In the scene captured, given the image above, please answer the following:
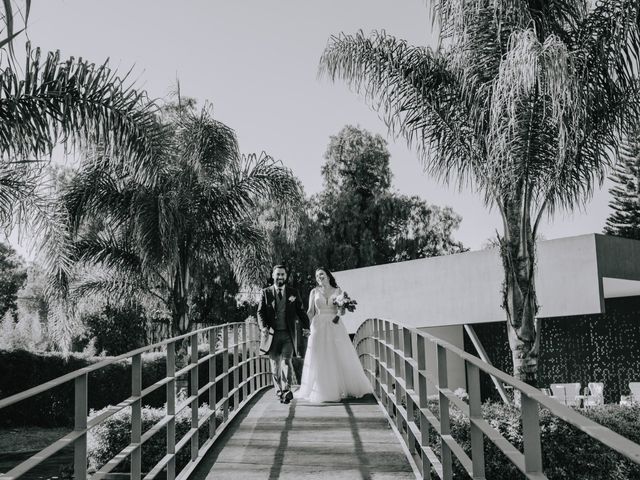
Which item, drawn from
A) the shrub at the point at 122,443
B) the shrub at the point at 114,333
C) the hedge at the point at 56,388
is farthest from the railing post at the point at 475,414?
the shrub at the point at 114,333

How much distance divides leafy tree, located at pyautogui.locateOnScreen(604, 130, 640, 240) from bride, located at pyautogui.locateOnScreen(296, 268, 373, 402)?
145ft

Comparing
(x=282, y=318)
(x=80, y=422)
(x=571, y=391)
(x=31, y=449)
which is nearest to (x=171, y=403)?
(x=80, y=422)

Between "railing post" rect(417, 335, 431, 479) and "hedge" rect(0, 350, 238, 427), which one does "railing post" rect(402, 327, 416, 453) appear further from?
"hedge" rect(0, 350, 238, 427)

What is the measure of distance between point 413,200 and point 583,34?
3232 centimetres

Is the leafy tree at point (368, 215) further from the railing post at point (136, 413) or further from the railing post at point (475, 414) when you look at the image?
the railing post at point (475, 414)

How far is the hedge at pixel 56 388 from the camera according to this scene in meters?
25.5

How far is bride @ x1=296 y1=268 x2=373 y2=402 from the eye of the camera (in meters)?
11.7

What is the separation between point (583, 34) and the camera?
11562mm

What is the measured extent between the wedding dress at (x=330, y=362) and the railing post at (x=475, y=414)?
7.70 m

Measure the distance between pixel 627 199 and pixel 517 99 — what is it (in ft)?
149

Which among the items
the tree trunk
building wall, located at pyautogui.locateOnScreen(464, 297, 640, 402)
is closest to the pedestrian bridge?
the tree trunk

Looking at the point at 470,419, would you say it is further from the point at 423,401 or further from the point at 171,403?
the point at 171,403

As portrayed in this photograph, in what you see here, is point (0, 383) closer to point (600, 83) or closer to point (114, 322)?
point (114, 322)

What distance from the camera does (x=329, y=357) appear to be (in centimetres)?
1172
